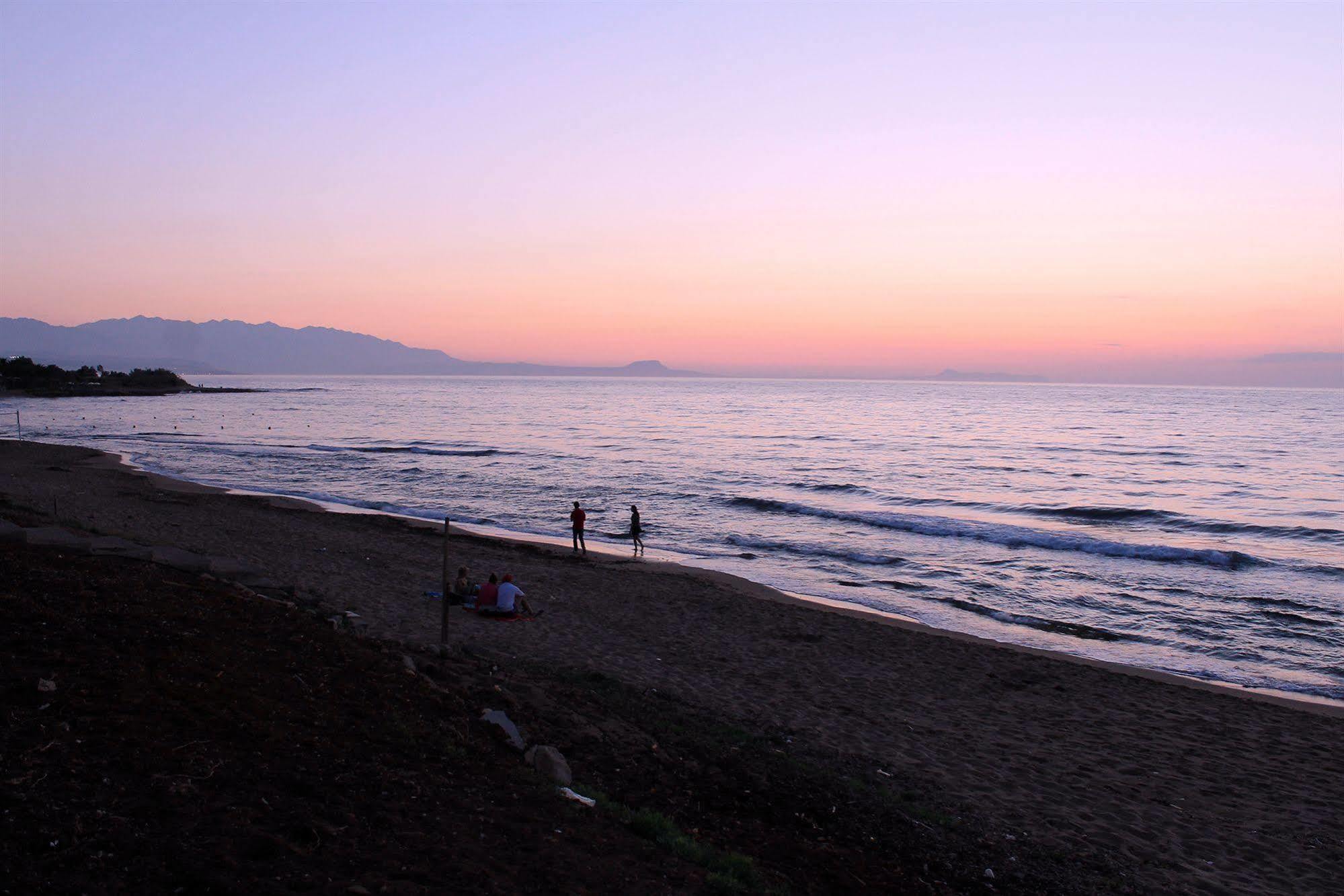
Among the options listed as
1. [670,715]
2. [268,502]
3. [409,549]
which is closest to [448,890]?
[670,715]

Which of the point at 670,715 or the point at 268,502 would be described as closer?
the point at 670,715

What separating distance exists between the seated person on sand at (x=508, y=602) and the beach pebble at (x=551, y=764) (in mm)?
8081

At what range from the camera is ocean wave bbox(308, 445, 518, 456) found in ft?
182

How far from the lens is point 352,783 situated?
588cm

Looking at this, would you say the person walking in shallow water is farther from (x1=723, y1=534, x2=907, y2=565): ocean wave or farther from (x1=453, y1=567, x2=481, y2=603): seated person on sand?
(x1=453, y1=567, x2=481, y2=603): seated person on sand

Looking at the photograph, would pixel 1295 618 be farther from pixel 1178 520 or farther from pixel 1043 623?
pixel 1178 520

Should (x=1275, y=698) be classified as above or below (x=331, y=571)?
below

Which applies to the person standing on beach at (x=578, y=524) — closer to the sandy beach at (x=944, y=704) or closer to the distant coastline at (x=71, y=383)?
the sandy beach at (x=944, y=704)

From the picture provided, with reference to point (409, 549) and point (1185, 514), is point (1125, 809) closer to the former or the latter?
point (409, 549)

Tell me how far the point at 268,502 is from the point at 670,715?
1002 inches

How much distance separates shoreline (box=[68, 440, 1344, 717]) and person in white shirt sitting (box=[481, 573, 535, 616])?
629 cm

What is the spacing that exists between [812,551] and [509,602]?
1400cm

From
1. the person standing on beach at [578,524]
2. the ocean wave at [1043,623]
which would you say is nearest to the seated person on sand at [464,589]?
the person standing on beach at [578,524]

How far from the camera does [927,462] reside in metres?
53.4
